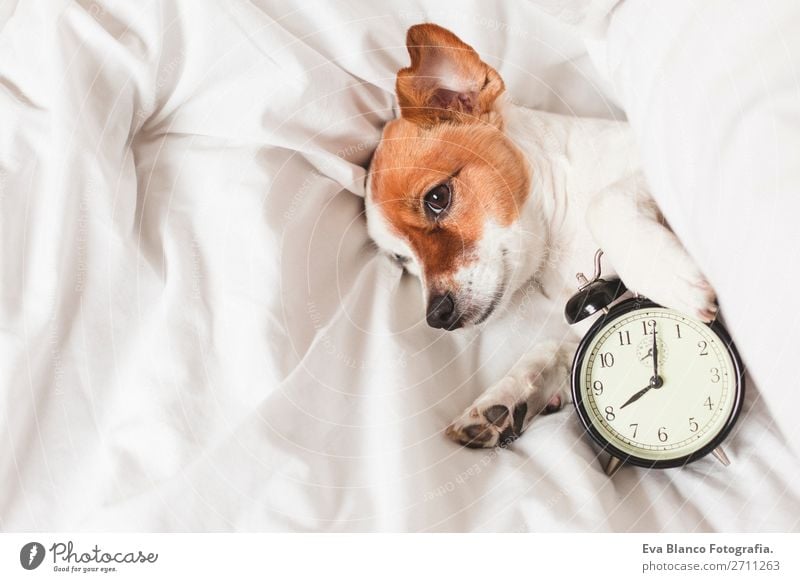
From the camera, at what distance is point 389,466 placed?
0.72m

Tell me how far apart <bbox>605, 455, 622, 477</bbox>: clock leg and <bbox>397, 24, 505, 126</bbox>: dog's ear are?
1.55ft

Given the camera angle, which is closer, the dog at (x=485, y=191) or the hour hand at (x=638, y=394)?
the hour hand at (x=638, y=394)

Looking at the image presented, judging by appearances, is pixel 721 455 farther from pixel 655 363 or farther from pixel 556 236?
pixel 556 236

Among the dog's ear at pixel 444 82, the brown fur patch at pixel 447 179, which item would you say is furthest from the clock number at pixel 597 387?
the dog's ear at pixel 444 82

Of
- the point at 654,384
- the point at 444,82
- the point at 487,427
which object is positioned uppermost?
the point at 444,82

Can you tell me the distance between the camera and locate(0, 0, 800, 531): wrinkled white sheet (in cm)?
71

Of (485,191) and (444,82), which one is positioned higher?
(444,82)

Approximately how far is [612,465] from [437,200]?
0.41 meters

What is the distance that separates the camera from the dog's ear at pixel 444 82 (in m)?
0.87

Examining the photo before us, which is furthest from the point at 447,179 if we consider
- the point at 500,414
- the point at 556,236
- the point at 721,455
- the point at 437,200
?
the point at 721,455

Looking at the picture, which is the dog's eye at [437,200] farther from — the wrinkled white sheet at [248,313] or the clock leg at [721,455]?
the clock leg at [721,455]

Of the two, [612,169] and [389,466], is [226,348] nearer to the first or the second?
[389,466]

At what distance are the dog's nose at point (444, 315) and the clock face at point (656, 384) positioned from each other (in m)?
0.17

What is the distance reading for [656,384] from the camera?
722 millimetres
